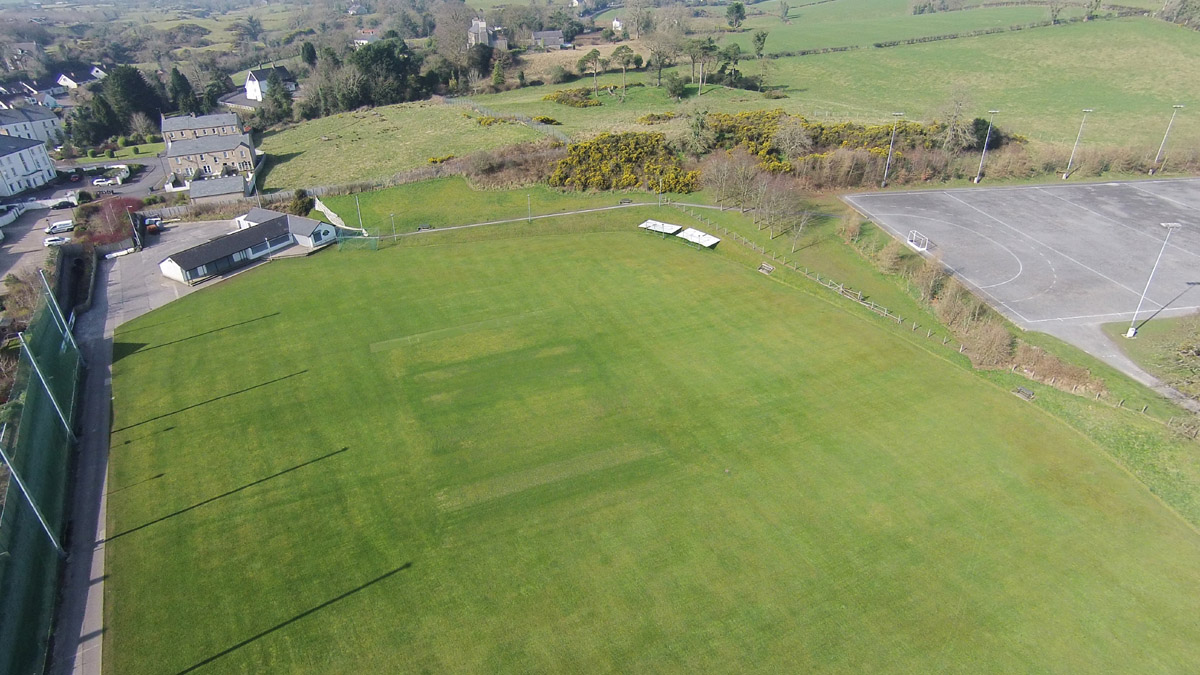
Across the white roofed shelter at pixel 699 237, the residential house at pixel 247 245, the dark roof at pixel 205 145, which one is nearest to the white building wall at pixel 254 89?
the dark roof at pixel 205 145

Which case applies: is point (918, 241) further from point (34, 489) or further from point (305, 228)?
point (34, 489)

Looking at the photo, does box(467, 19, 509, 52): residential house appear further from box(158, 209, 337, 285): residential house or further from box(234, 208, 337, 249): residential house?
box(158, 209, 337, 285): residential house

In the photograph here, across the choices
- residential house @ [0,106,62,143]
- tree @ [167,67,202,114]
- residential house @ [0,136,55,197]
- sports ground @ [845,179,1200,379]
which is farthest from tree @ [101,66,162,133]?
sports ground @ [845,179,1200,379]

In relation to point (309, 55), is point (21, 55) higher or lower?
lower

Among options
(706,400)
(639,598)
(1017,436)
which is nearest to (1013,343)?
(1017,436)

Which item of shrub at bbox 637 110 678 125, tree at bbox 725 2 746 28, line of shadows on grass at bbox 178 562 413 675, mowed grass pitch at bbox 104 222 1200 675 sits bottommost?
line of shadows on grass at bbox 178 562 413 675

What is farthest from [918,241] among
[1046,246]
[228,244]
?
[228,244]

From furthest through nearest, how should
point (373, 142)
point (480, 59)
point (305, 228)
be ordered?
point (480, 59) < point (373, 142) < point (305, 228)
